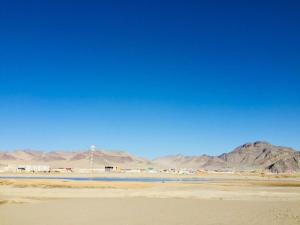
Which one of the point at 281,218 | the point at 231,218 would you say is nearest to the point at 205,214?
the point at 231,218

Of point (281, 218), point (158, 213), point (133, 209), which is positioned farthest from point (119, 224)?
point (281, 218)

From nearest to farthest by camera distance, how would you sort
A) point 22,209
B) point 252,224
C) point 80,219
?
point 252,224
point 80,219
point 22,209

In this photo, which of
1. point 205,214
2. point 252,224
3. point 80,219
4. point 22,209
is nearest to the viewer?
point 252,224

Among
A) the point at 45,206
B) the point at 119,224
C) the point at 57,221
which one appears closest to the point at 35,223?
the point at 57,221

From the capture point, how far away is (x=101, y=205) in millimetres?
28828

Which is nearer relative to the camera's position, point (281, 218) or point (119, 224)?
point (119, 224)

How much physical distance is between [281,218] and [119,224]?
8.21m

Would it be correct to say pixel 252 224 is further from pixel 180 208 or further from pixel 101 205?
pixel 101 205

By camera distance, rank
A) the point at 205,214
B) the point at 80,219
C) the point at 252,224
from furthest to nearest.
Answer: the point at 205,214
the point at 80,219
the point at 252,224

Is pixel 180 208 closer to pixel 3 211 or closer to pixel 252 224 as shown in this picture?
pixel 252 224

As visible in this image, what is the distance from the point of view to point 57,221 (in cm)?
2075

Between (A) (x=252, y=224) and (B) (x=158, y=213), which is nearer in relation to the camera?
(A) (x=252, y=224)

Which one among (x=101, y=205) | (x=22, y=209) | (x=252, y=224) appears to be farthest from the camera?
(x=101, y=205)

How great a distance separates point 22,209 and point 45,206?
1.87 meters
